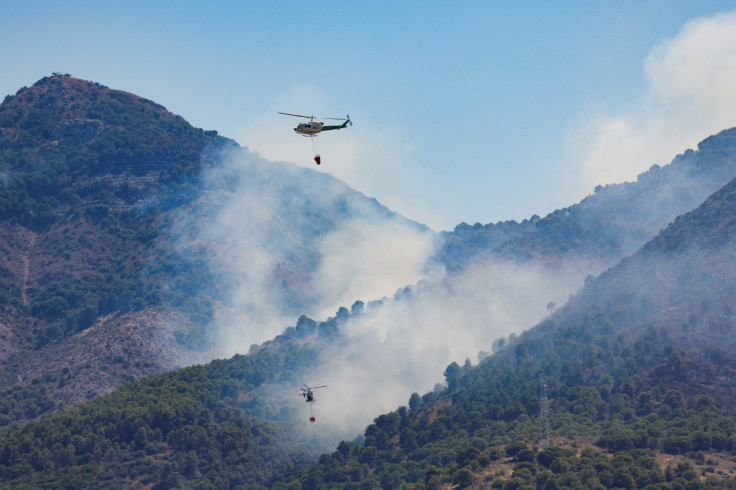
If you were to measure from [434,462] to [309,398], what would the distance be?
58.0 metres

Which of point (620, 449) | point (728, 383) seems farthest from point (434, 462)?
point (728, 383)

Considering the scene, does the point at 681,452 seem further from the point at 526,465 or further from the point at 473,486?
the point at 473,486

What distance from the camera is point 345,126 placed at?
447 ft

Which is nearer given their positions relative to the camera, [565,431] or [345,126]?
[345,126]

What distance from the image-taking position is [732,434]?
6722 inches

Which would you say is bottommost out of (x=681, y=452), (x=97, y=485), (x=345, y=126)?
(x=681, y=452)

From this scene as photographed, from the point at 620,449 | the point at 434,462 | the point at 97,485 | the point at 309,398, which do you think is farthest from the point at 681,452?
the point at 97,485

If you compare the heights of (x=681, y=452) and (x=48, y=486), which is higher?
(x=48, y=486)

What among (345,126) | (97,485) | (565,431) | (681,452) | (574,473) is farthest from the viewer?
(97,485)

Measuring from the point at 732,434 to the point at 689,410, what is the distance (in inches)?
766

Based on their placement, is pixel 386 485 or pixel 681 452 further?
pixel 386 485

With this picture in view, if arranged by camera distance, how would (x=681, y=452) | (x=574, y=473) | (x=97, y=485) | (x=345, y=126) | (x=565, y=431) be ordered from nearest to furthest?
(x=345, y=126) < (x=574, y=473) < (x=681, y=452) < (x=565, y=431) < (x=97, y=485)

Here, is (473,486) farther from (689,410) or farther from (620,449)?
(689,410)

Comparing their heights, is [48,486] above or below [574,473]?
above
